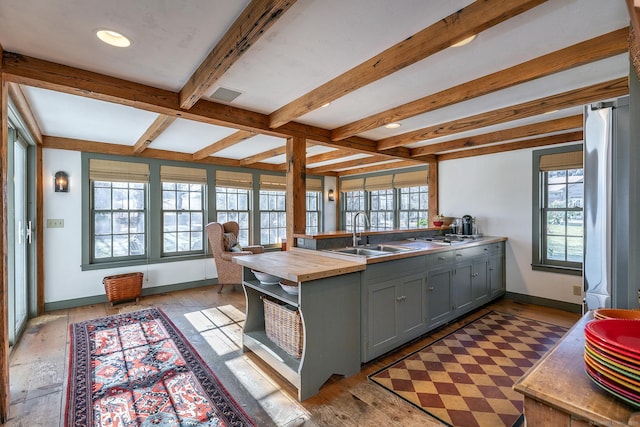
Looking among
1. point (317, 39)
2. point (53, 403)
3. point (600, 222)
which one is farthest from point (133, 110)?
point (600, 222)

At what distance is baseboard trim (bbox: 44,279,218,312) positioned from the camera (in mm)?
4168

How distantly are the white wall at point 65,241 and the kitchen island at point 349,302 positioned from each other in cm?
316

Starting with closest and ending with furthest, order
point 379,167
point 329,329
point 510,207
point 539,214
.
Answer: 1. point 329,329
2. point 539,214
3. point 510,207
4. point 379,167

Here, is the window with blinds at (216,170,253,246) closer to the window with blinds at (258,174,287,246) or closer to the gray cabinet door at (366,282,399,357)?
the window with blinds at (258,174,287,246)

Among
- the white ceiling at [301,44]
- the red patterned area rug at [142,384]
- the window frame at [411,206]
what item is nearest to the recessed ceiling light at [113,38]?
the white ceiling at [301,44]

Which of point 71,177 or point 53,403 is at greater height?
point 71,177

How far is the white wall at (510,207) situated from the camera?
13.6 ft

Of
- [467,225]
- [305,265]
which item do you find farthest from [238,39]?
[467,225]

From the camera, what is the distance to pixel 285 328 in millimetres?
2412

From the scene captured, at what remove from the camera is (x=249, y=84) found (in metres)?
2.48

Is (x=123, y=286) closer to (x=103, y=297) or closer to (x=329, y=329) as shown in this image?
(x=103, y=297)

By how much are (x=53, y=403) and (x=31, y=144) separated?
3419 millimetres

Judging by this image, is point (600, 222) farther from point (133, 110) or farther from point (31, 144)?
point (31, 144)

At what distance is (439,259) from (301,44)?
251cm
